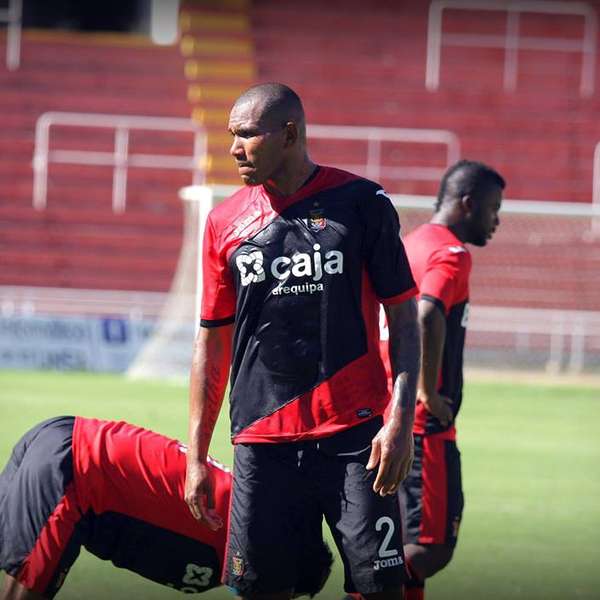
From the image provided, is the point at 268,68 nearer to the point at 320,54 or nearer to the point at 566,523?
the point at 320,54

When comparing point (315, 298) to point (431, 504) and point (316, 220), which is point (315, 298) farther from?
point (431, 504)

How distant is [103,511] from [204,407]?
0.75 m

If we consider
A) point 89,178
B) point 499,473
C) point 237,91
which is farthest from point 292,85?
point 499,473

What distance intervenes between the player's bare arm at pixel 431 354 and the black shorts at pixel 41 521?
1596 mm

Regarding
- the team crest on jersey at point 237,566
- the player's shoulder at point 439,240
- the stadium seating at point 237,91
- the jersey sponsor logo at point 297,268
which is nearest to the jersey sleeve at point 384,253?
the jersey sponsor logo at point 297,268

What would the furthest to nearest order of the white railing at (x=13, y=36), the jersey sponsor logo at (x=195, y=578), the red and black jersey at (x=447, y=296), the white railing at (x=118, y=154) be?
the white railing at (x=13, y=36), the white railing at (x=118, y=154), the red and black jersey at (x=447, y=296), the jersey sponsor logo at (x=195, y=578)

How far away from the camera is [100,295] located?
2192cm

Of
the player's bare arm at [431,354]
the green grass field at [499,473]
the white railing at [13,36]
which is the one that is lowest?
the green grass field at [499,473]

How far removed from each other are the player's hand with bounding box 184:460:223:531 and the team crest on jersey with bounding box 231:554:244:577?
16 centimetres

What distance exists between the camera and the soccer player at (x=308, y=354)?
4438 mm

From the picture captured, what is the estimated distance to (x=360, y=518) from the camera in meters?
4.39

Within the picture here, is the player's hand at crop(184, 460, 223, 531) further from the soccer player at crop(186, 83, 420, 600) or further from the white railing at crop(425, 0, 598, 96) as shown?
the white railing at crop(425, 0, 598, 96)

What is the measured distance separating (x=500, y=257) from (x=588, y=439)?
351 inches

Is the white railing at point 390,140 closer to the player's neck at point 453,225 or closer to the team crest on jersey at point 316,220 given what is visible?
the player's neck at point 453,225
